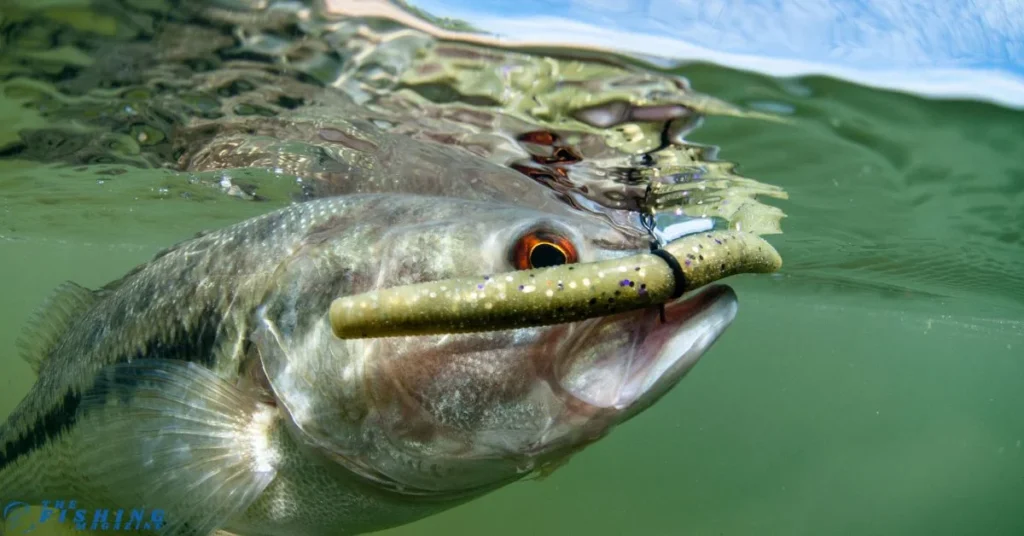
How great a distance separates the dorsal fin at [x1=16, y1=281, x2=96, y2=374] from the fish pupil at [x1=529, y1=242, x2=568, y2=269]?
12.7 feet

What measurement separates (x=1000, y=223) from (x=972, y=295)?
471 inches

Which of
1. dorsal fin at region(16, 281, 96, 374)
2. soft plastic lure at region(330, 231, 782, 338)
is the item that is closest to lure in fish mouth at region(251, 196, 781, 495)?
soft plastic lure at region(330, 231, 782, 338)

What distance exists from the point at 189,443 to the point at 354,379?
→ 75cm

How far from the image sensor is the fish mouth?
6.84ft

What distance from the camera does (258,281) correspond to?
288 cm

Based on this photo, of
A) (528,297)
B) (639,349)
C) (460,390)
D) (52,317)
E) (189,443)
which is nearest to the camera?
(528,297)

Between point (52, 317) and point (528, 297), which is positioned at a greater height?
point (528, 297)

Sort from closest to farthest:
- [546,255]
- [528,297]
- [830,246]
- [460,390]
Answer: [528,297] → [460,390] → [546,255] → [830,246]

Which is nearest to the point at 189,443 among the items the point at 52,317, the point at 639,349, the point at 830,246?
the point at 639,349

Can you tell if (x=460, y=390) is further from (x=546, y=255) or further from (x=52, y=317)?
(x=52, y=317)

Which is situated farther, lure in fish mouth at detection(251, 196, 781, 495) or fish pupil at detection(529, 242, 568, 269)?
fish pupil at detection(529, 242, 568, 269)

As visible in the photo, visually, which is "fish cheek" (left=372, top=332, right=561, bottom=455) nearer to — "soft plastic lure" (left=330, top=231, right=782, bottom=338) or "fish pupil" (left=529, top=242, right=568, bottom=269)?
"fish pupil" (left=529, top=242, right=568, bottom=269)

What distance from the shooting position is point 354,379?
2404 millimetres

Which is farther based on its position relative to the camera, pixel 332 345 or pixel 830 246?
pixel 830 246
